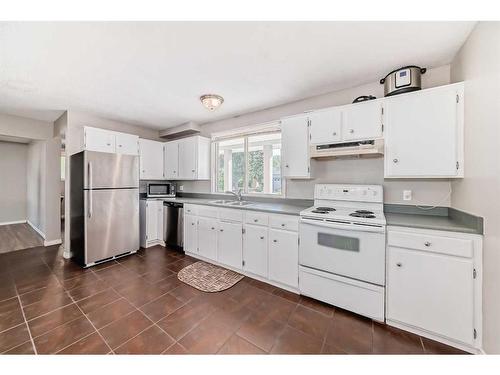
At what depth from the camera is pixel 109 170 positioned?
3148 millimetres

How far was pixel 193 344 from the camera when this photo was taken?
5.07ft

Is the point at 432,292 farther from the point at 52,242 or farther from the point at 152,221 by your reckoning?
the point at 52,242

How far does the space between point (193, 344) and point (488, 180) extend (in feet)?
8.01

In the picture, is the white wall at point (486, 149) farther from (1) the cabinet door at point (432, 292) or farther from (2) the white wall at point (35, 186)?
(2) the white wall at point (35, 186)

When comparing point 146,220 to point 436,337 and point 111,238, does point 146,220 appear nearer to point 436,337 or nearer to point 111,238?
point 111,238

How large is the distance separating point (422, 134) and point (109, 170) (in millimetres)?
4075

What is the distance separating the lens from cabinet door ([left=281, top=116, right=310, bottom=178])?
2.56m

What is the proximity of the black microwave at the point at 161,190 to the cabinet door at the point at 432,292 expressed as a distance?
3.87m

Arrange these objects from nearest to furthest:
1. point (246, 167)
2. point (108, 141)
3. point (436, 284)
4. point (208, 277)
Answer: point (436, 284) → point (208, 277) → point (108, 141) → point (246, 167)

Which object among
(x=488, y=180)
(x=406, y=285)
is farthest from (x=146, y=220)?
(x=488, y=180)

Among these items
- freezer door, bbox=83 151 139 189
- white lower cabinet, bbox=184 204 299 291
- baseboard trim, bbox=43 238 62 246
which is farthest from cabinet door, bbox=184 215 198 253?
baseboard trim, bbox=43 238 62 246

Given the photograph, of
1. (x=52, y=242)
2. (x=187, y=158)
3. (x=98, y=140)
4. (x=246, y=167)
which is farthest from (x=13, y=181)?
(x=246, y=167)

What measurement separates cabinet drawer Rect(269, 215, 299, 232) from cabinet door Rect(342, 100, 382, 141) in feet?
A: 3.61

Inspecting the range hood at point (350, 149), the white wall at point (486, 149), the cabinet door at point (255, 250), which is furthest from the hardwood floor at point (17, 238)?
the white wall at point (486, 149)
